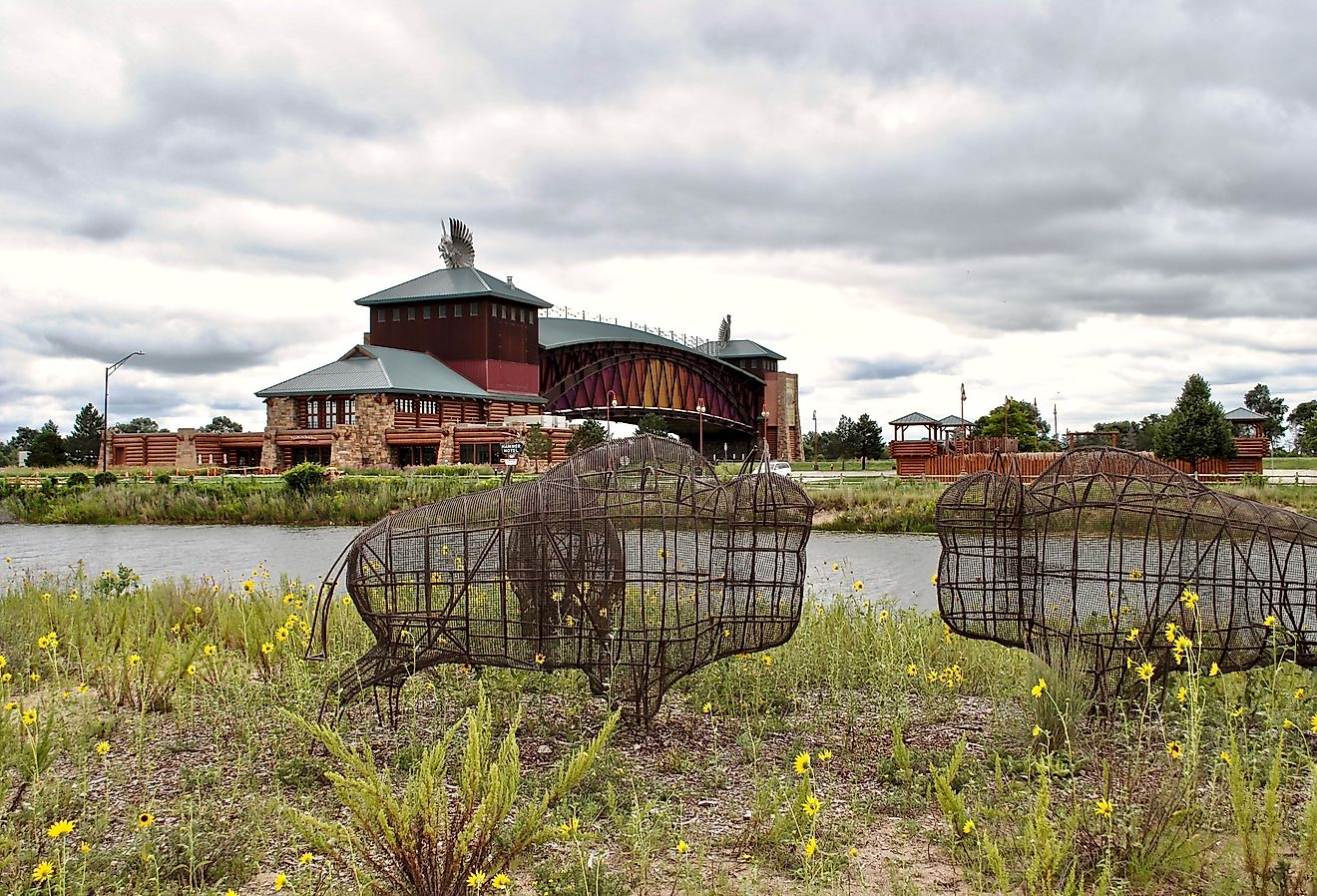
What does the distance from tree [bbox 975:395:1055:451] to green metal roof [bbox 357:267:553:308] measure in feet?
107

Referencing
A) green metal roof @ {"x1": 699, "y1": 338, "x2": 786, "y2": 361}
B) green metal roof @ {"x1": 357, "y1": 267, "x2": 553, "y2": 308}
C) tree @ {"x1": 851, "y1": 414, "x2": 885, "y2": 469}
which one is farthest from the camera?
green metal roof @ {"x1": 699, "y1": 338, "x2": 786, "y2": 361}

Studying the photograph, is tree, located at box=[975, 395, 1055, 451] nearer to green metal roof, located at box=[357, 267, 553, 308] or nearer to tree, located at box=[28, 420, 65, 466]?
green metal roof, located at box=[357, 267, 553, 308]

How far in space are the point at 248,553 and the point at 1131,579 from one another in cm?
2062

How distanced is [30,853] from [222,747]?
173 centimetres

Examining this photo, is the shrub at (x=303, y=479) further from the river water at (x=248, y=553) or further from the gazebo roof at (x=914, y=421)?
the gazebo roof at (x=914, y=421)

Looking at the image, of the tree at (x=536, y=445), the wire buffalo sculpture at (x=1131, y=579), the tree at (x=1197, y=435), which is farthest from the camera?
the tree at (x=536, y=445)

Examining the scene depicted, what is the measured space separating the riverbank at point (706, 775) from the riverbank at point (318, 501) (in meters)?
20.2

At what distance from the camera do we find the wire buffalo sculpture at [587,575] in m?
6.15

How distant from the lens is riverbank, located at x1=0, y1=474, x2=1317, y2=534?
28438mm

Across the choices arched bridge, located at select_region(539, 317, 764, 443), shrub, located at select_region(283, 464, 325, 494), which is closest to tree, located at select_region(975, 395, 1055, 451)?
arched bridge, located at select_region(539, 317, 764, 443)

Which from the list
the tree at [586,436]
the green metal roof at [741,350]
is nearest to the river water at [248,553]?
the tree at [586,436]

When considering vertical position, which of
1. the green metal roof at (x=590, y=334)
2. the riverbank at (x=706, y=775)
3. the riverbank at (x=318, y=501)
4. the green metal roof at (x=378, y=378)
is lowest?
the riverbank at (x=706, y=775)

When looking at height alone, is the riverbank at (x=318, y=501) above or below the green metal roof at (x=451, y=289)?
below

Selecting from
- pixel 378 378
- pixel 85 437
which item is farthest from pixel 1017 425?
pixel 85 437
